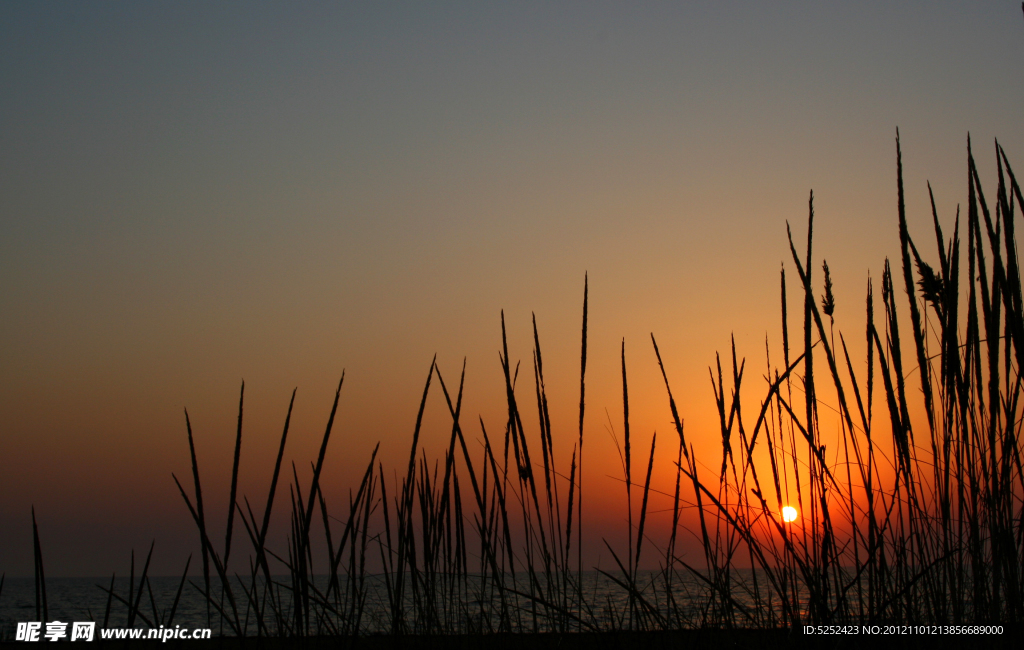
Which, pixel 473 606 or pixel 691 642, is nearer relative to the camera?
pixel 691 642

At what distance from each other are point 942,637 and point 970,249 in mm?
645

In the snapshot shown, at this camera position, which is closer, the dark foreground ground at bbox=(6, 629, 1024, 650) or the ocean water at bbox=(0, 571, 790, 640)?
the dark foreground ground at bbox=(6, 629, 1024, 650)

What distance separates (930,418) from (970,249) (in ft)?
1.15

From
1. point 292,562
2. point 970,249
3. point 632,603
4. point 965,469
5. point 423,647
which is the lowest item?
point 423,647

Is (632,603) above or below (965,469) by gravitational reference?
below

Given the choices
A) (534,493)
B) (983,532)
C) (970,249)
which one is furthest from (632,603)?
(970,249)

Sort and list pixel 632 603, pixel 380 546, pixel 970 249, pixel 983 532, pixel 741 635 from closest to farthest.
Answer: pixel 970 249, pixel 983 532, pixel 632 603, pixel 741 635, pixel 380 546

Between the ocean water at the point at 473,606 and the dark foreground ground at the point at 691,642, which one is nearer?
the dark foreground ground at the point at 691,642

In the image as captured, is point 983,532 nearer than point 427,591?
Yes

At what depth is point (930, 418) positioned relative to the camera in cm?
125

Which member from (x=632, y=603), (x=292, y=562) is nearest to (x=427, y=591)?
(x=292, y=562)

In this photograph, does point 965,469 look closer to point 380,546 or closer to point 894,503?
point 894,503

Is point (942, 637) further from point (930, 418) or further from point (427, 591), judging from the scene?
point (427, 591)

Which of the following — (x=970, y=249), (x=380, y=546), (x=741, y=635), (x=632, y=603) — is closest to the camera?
(x=970, y=249)
